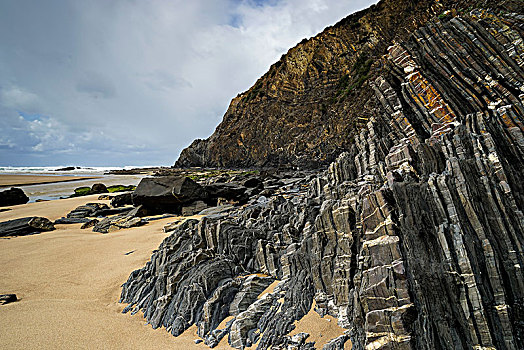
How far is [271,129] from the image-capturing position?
49.7 metres

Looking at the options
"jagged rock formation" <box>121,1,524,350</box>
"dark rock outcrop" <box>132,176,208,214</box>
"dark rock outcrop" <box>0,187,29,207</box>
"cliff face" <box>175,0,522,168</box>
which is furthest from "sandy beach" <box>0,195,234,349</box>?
"cliff face" <box>175,0,522,168</box>

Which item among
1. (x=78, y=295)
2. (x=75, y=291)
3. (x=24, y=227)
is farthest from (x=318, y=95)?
(x=78, y=295)

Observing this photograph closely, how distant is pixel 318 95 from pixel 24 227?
4130 centimetres

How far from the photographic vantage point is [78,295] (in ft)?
22.3

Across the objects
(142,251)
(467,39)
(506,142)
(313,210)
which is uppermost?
(467,39)

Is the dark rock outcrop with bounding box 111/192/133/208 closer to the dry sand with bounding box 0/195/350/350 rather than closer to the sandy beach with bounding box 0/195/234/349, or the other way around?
the sandy beach with bounding box 0/195/234/349

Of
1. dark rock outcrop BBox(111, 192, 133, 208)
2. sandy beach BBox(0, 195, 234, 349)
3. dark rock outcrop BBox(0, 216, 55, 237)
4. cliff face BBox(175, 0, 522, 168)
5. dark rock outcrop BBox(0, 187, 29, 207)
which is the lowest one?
sandy beach BBox(0, 195, 234, 349)

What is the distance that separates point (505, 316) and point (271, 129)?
4790cm

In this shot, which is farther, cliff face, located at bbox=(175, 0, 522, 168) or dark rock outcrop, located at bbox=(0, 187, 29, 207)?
cliff face, located at bbox=(175, 0, 522, 168)

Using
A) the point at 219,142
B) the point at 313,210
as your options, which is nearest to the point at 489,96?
the point at 313,210

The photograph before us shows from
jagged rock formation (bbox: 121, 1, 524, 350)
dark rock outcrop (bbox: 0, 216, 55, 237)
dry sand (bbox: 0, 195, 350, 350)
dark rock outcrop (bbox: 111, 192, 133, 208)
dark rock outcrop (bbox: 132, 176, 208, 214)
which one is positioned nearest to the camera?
jagged rock formation (bbox: 121, 1, 524, 350)

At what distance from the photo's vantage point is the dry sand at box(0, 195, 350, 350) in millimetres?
4777

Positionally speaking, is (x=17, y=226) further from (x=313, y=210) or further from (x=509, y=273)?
(x=509, y=273)

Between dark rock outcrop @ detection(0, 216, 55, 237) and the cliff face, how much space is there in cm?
2689
